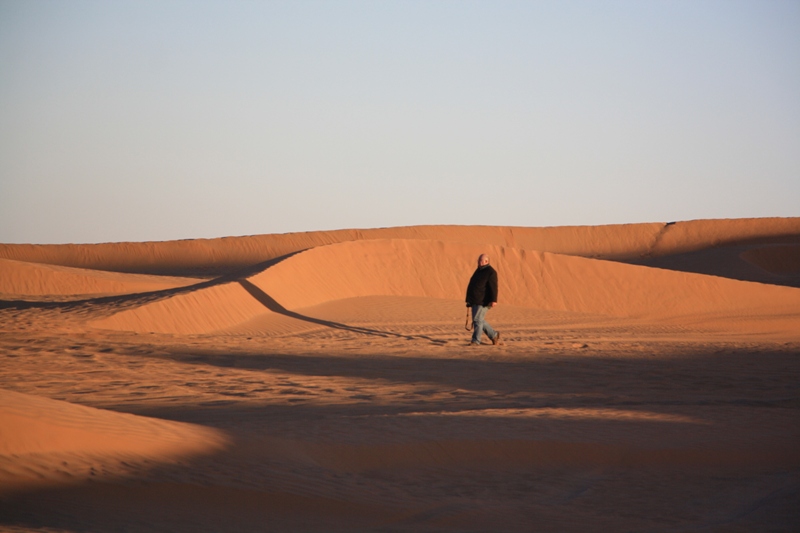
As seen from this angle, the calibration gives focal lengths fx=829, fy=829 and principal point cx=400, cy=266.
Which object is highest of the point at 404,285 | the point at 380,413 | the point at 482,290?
the point at 404,285

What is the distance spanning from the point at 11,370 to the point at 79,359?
1.10 metres

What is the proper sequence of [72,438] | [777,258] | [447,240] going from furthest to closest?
[447,240] → [777,258] → [72,438]

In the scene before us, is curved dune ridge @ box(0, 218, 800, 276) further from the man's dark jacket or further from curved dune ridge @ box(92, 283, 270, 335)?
the man's dark jacket

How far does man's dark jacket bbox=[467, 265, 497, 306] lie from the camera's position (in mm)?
13719

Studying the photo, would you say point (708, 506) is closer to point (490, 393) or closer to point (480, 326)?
point (490, 393)

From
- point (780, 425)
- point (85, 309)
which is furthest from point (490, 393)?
point (85, 309)

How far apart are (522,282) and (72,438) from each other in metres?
19.4

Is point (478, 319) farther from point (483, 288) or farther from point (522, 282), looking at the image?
point (522, 282)

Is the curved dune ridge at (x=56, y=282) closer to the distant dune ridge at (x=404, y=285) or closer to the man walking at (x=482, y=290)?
the distant dune ridge at (x=404, y=285)

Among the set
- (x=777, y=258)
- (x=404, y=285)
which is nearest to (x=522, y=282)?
(x=404, y=285)

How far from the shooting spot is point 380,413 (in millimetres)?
8477

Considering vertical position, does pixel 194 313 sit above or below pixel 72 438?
above

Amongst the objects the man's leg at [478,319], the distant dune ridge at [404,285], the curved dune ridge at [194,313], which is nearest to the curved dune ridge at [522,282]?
the distant dune ridge at [404,285]

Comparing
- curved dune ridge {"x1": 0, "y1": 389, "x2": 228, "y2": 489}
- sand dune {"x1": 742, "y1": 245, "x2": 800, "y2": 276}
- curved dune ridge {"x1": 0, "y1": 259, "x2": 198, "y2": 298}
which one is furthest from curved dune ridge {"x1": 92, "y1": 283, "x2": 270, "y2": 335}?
sand dune {"x1": 742, "y1": 245, "x2": 800, "y2": 276}
